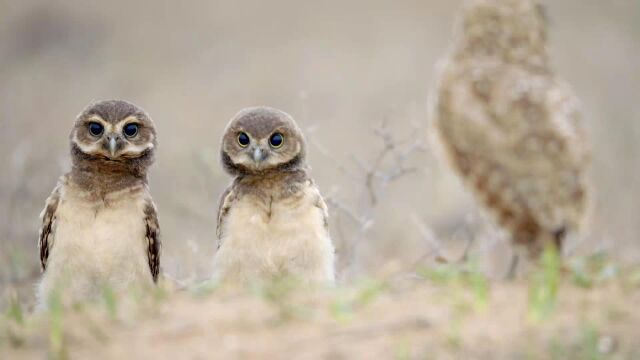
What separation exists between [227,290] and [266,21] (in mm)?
15808

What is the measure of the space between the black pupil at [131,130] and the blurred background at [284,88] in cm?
278

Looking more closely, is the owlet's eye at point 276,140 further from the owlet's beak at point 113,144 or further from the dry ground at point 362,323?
the dry ground at point 362,323

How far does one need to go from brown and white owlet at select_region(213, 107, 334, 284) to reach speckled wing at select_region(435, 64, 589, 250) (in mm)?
1021

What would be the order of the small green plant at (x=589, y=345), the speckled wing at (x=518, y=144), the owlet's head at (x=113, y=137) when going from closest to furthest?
the small green plant at (x=589, y=345), the speckled wing at (x=518, y=144), the owlet's head at (x=113, y=137)

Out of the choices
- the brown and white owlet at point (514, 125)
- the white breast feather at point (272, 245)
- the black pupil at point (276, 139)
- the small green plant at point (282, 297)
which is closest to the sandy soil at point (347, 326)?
the small green plant at point (282, 297)

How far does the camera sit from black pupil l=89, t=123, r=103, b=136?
8461 millimetres

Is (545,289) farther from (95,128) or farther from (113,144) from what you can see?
(95,128)

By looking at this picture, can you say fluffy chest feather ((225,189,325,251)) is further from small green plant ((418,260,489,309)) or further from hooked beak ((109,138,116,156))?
small green plant ((418,260,489,309))

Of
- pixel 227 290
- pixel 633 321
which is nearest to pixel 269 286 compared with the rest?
pixel 227 290

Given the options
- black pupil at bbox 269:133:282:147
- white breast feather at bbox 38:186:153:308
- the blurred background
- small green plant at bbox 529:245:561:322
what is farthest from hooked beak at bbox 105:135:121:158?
small green plant at bbox 529:245:561:322

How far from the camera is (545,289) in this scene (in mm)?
6137

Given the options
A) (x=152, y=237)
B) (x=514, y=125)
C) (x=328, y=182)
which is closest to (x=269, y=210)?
(x=152, y=237)

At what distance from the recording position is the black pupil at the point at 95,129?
8.46m

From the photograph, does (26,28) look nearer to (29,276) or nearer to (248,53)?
(248,53)
